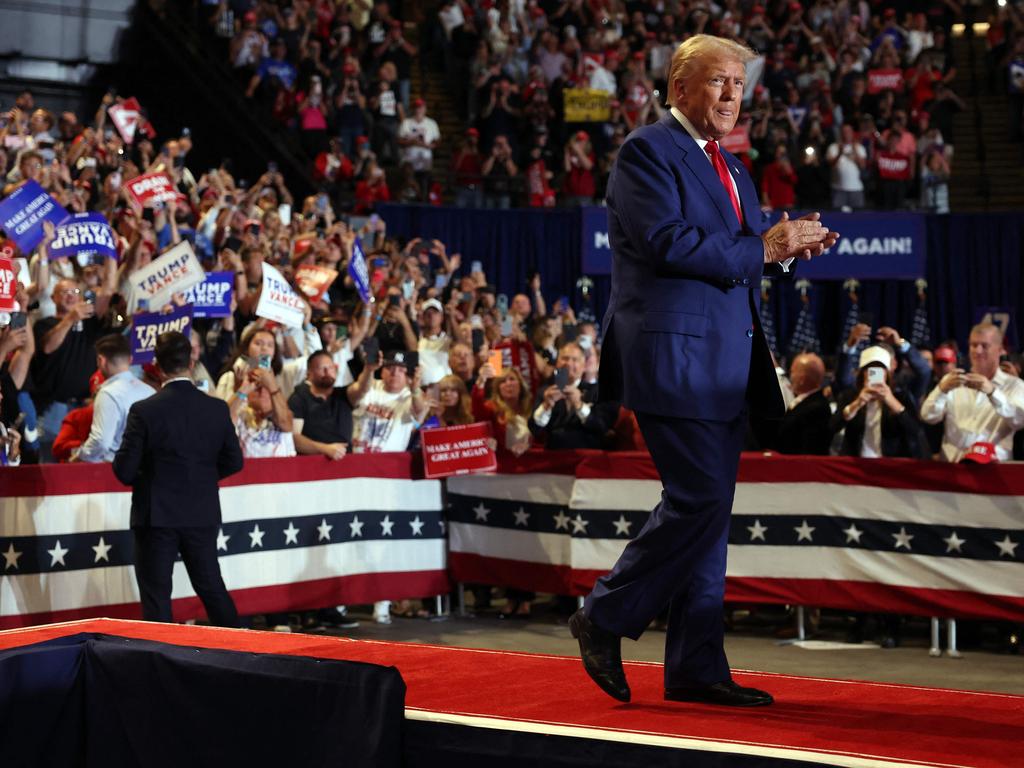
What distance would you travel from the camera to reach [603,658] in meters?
4.25

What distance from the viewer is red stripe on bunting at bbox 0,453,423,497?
28.0 feet

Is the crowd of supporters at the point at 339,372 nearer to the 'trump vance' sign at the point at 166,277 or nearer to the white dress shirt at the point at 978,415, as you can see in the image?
the white dress shirt at the point at 978,415

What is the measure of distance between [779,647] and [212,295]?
4.98 m

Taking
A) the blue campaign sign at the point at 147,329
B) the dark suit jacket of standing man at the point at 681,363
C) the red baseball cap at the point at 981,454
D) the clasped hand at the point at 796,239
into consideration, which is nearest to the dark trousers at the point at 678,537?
the dark suit jacket of standing man at the point at 681,363

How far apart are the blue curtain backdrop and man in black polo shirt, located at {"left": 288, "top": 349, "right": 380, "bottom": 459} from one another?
922cm

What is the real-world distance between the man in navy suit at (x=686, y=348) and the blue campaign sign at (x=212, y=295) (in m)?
6.99

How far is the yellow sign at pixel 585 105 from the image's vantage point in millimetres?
20844

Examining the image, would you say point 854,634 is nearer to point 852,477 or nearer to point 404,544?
point 852,477

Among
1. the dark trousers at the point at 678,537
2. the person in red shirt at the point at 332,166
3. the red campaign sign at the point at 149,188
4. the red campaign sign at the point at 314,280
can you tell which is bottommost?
the dark trousers at the point at 678,537

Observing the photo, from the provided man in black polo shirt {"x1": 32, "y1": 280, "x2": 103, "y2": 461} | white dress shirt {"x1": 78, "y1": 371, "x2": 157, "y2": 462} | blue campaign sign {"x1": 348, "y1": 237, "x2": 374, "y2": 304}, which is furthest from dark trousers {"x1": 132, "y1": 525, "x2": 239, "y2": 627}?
blue campaign sign {"x1": 348, "y1": 237, "x2": 374, "y2": 304}

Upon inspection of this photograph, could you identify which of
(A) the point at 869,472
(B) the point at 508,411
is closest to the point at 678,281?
(A) the point at 869,472

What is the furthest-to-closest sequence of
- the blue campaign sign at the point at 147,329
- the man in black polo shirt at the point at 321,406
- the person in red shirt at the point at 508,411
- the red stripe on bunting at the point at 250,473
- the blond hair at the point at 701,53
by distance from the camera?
the person in red shirt at the point at 508,411 < the man in black polo shirt at the point at 321,406 < the blue campaign sign at the point at 147,329 < the red stripe on bunting at the point at 250,473 < the blond hair at the point at 701,53

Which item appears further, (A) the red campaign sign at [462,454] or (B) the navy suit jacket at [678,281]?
(A) the red campaign sign at [462,454]

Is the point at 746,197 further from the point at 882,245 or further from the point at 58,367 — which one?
the point at 882,245
